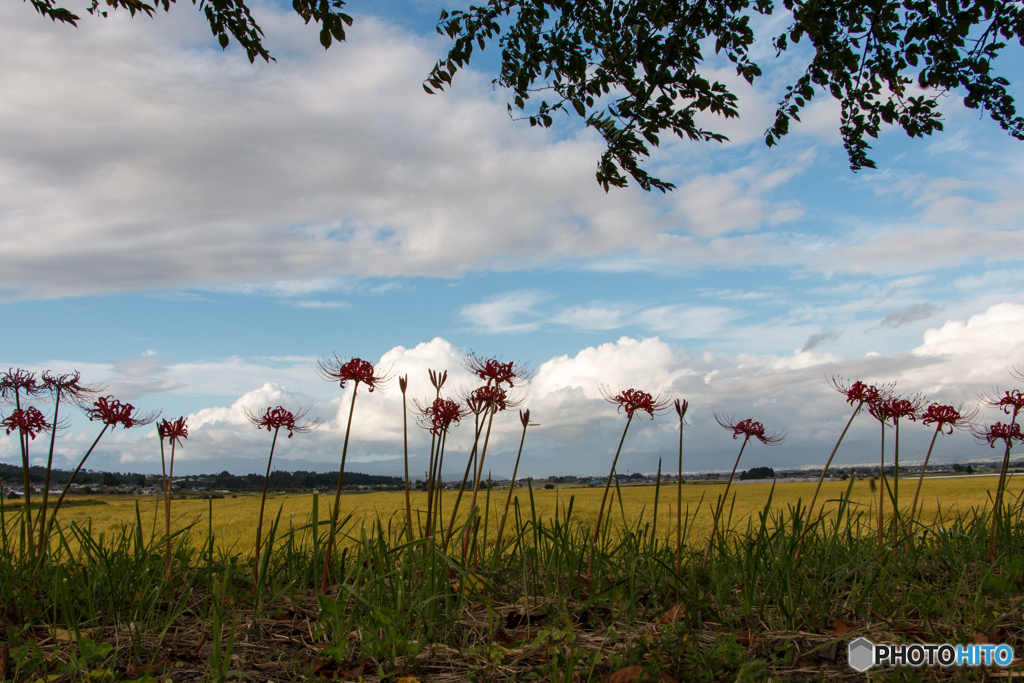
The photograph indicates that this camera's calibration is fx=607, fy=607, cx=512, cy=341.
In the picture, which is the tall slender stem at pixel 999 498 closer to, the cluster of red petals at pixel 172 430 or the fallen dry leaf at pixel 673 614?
the fallen dry leaf at pixel 673 614

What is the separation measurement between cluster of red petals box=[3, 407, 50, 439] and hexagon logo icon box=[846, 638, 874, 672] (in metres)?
5.46

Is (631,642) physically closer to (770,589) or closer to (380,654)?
(770,589)

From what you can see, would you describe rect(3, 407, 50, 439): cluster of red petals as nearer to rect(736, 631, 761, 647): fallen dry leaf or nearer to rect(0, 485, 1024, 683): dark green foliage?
rect(0, 485, 1024, 683): dark green foliage

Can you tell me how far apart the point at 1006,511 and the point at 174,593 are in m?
7.10

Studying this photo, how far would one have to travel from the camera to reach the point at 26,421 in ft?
14.9

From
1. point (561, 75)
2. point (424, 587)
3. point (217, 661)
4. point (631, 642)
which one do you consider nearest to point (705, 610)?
point (631, 642)

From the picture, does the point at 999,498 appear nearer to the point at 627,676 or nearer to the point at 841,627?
the point at 841,627

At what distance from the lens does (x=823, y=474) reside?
4164 millimetres

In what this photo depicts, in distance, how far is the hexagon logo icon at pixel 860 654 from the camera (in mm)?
3059

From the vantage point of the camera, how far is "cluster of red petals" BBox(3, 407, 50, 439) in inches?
173

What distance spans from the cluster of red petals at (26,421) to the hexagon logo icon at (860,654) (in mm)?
5464

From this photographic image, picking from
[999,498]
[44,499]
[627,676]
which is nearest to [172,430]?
[44,499]

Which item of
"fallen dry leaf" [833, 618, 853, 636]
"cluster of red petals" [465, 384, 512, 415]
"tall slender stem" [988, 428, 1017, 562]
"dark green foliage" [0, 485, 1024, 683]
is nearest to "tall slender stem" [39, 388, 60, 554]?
"dark green foliage" [0, 485, 1024, 683]

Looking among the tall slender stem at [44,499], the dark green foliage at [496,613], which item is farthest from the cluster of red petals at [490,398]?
the tall slender stem at [44,499]
